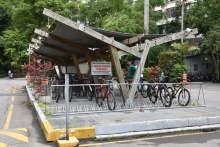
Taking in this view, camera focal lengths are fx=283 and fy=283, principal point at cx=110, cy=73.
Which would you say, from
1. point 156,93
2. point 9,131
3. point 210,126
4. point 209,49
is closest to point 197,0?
point 209,49

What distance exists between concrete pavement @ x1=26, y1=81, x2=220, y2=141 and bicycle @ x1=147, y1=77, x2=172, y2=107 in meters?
1.02

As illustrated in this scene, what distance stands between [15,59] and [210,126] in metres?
41.5

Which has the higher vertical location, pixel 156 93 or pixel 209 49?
pixel 209 49

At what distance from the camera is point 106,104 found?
1065 centimetres

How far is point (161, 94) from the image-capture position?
11.4m

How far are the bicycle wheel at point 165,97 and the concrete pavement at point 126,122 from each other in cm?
86

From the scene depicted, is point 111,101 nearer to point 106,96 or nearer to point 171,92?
point 106,96

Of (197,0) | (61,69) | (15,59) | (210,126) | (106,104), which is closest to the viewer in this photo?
(210,126)

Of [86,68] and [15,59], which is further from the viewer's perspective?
[15,59]

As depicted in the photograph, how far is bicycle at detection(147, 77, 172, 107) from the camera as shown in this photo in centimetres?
1109

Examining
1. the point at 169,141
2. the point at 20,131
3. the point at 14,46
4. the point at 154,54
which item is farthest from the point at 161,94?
the point at 14,46

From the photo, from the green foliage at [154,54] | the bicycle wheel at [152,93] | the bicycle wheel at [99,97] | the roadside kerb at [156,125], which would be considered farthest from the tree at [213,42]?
the roadside kerb at [156,125]

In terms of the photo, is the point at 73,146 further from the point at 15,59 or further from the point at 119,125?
the point at 15,59

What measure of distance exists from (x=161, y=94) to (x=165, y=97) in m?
0.26
